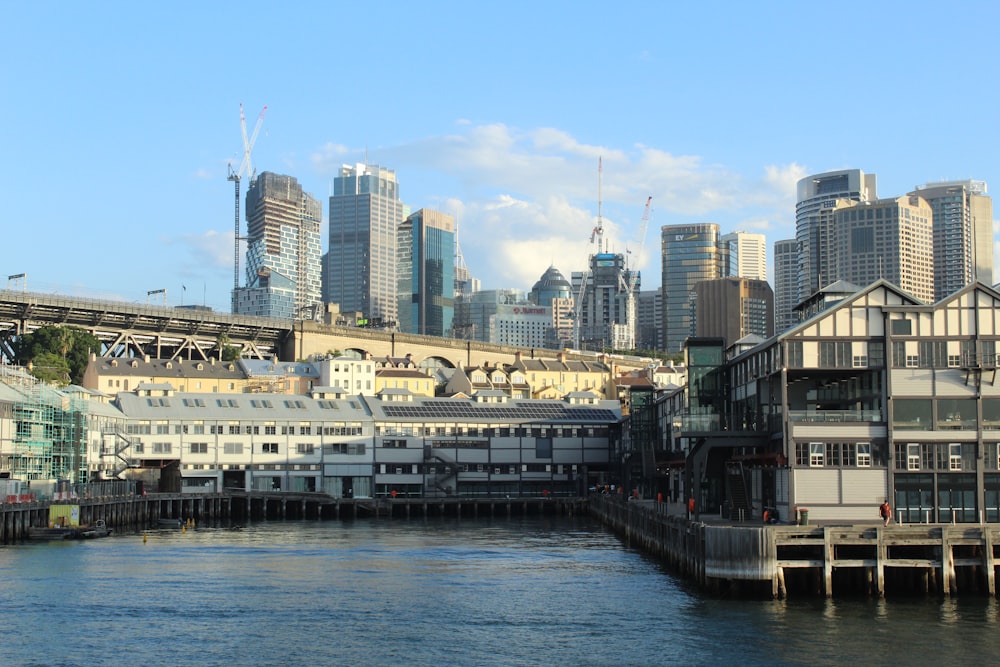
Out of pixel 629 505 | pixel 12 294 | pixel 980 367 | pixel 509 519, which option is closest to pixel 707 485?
pixel 629 505

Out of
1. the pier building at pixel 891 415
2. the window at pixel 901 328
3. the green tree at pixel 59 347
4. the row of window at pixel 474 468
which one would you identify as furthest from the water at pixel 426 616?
the green tree at pixel 59 347

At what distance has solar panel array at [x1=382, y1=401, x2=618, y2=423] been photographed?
150m

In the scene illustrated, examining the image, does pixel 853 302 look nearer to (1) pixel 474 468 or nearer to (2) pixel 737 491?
(2) pixel 737 491

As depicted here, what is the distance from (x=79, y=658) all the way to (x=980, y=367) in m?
49.4

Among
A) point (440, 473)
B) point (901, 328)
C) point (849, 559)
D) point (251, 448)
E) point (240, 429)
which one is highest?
point (901, 328)

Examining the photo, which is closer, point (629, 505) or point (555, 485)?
point (629, 505)

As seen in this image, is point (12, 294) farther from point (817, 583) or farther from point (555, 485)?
point (817, 583)

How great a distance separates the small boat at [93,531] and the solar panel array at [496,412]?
5063 cm

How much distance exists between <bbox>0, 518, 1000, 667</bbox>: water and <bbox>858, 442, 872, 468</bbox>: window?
33.4ft

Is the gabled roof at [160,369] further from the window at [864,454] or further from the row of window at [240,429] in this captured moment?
the window at [864,454]

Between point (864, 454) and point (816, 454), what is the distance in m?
2.64

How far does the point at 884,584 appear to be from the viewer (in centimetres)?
6056

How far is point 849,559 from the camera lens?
60438mm

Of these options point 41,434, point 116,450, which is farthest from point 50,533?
point 116,450
